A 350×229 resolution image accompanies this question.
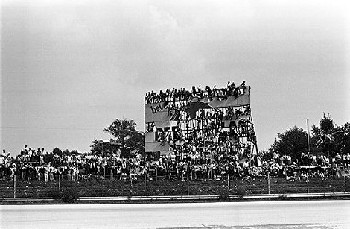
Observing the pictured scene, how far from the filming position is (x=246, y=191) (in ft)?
94.3

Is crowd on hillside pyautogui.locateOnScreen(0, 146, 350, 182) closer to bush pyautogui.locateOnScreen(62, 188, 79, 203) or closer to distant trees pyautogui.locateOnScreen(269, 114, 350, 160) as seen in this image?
bush pyautogui.locateOnScreen(62, 188, 79, 203)

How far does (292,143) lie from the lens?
248 feet

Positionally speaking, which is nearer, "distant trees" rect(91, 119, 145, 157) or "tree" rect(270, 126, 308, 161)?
"tree" rect(270, 126, 308, 161)

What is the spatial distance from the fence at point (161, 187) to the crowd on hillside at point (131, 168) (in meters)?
3.85

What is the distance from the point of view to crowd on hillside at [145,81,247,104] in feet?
137

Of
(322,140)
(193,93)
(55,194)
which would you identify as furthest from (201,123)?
(55,194)

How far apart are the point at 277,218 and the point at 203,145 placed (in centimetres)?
2488

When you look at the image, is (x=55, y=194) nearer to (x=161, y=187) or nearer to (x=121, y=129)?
(x=161, y=187)

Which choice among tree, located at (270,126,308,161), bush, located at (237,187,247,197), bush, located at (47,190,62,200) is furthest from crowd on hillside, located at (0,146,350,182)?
tree, located at (270,126,308,161)

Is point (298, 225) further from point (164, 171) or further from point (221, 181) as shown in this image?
point (164, 171)

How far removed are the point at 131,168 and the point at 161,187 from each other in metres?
8.83

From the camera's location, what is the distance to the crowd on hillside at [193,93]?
137ft

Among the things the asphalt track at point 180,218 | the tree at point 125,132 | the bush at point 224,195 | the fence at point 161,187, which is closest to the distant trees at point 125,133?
the tree at point 125,132

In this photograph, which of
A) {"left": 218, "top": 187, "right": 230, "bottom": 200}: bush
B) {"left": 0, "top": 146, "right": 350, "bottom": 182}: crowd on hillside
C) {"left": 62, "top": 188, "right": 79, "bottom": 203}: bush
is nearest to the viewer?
{"left": 62, "top": 188, "right": 79, "bottom": 203}: bush
